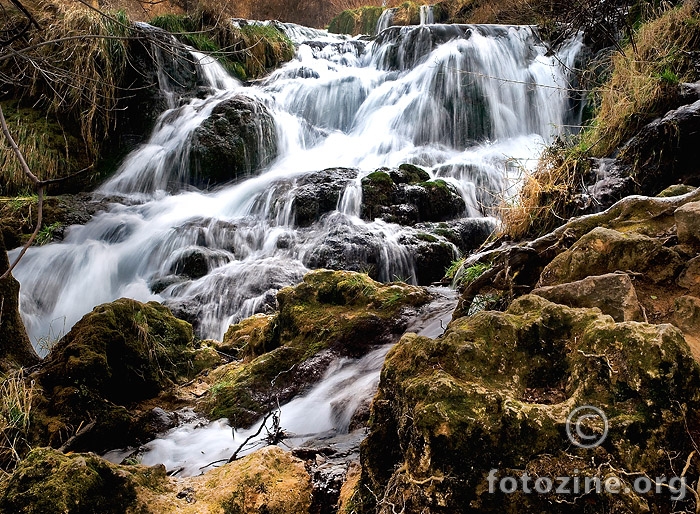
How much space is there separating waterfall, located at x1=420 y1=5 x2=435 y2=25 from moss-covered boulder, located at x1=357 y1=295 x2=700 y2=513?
59.5 feet

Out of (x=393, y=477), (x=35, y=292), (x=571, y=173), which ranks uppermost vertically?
(x=571, y=173)

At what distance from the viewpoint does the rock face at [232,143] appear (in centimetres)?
981

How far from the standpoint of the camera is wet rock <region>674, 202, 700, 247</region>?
1.97 meters

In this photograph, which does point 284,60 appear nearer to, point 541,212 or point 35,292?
point 35,292

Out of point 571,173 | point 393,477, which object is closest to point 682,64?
point 571,173

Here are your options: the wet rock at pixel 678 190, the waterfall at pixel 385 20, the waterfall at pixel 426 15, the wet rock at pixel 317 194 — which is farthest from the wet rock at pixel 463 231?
the waterfall at pixel 385 20

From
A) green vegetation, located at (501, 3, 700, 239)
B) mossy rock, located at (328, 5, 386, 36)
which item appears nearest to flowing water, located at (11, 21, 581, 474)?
green vegetation, located at (501, 3, 700, 239)

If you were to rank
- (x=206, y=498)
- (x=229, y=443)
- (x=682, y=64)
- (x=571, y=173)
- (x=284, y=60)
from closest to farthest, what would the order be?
(x=206, y=498) → (x=229, y=443) → (x=571, y=173) → (x=682, y=64) → (x=284, y=60)

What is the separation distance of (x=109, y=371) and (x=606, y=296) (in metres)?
2.95

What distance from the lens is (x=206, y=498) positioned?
1847 mm

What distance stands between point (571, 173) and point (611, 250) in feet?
7.46

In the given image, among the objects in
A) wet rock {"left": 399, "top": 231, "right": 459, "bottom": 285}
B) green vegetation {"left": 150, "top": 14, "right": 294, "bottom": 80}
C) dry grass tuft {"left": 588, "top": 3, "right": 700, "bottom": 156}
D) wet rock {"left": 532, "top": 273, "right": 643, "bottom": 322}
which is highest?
green vegetation {"left": 150, "top": 14, "right": 294, "bottom": 80}

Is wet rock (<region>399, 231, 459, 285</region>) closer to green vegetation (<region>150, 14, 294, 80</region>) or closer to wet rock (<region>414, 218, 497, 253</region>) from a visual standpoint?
wet rock (<region>414, 218, 497, 253</region>)

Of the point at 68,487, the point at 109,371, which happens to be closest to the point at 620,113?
the point at 109,371
